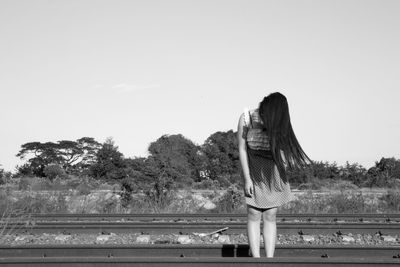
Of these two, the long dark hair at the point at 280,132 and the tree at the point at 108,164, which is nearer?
the long dark hair at the point at 280,132

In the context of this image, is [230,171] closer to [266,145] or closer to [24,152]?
[24,152]

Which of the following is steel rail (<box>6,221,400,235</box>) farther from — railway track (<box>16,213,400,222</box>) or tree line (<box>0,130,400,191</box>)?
tree line (<box>0,130,400,191</box>)

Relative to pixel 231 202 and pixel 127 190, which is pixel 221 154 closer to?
pixel 127 190

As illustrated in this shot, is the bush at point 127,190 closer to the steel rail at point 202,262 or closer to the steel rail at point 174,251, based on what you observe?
the steel rail at point 174,251

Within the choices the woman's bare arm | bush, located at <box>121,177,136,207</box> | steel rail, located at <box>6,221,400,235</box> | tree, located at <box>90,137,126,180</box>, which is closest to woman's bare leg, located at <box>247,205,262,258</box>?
the woman's bare arm

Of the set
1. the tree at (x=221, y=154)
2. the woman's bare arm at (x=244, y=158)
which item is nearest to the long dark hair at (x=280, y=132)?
the woman's bare arm at (x=244, y=158)

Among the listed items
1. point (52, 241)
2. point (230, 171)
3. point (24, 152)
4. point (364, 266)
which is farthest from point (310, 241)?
point (24, 152)

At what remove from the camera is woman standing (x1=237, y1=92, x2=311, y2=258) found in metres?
4.90

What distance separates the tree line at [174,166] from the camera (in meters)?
18.4

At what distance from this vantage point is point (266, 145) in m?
4.98

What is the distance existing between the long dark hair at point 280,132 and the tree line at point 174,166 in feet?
34.0

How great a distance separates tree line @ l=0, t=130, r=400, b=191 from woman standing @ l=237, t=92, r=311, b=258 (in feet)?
33.3

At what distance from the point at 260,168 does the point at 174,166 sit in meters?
22.7

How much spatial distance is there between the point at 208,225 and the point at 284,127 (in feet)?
16.0
